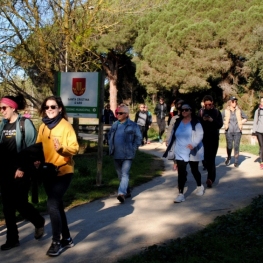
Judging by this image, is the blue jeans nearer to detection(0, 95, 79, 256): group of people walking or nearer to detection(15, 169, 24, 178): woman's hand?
detection(0, 95, 79, 256): group of people walking

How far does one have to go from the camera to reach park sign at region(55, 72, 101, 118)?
920 centimetres

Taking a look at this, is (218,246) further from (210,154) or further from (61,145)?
(210,154)

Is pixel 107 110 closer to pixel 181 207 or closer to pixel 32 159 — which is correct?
pixel 181 207

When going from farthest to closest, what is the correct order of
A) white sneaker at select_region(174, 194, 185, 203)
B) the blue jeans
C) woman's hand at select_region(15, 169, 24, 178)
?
the blue jeans → white sneaker at select_region(174, 194, 185, 203) → woman's hand at select_region(15, 169, 24, 178)

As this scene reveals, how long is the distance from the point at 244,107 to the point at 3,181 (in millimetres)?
31104

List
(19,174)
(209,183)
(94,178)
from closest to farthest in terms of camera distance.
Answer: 1. (19,174)
2. (209,183)
3. (94,178)

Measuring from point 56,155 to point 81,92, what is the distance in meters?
4.27

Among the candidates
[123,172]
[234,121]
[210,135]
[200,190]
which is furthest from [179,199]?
[234,121]

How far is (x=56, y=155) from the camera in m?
5.14

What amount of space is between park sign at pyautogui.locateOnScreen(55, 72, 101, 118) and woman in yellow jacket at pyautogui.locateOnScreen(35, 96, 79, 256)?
12.9 ft

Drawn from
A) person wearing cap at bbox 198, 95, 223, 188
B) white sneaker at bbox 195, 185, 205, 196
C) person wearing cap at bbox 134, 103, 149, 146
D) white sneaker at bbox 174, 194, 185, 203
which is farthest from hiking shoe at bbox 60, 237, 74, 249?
person wearing cap at bbox 134, 103, 149, 146

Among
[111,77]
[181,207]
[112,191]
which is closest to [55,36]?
[112,191]

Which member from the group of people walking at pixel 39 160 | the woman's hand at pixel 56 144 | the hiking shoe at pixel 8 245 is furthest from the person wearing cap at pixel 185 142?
the woman's hand at pixel 56 144

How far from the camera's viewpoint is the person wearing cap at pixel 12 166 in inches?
211
